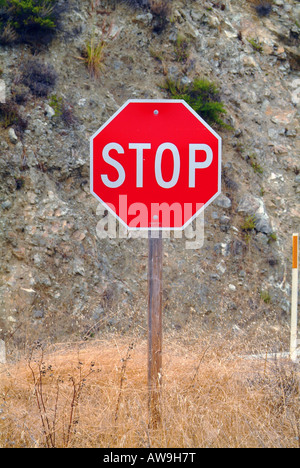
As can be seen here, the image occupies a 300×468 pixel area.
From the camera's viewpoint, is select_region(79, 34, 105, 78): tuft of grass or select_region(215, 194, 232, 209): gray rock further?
select_region(79, 34, 105, 78): tuft of grass

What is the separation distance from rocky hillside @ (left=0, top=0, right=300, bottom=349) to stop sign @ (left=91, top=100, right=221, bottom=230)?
3651 mm

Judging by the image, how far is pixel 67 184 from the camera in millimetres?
9297

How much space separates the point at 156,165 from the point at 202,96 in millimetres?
8593

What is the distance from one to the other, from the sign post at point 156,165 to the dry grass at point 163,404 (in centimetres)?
25

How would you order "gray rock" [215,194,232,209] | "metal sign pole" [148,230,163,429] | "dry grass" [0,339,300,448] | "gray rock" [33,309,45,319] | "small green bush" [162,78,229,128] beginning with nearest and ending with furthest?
"dry grass" [0,339,300,448] < "metal sign pole" [148,230,163,429] < "gray rock" [33,309,45,319] < "gray rock" [215,194,232,209] < "small green bush" [162,78,229,128]

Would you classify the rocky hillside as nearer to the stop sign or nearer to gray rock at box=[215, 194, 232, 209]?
gray rock at box=[215, 194, 232, 209]

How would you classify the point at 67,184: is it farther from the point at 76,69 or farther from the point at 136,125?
the point at 136,125

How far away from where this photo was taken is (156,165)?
10.7ft

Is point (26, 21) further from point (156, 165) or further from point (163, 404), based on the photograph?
point (163, 404)

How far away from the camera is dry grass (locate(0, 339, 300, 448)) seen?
3.09 m

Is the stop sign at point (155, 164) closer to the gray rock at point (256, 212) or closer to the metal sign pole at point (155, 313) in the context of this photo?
the metal sign pole at point (155, 313)

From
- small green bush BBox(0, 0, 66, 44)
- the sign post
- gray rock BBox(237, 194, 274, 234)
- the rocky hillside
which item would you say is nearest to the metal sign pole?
the sign post

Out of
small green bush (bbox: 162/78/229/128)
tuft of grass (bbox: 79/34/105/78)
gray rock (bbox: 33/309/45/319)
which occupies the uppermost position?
tuft of grass (bbox: 79/34/105/78)

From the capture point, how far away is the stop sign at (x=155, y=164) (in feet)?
10.6
